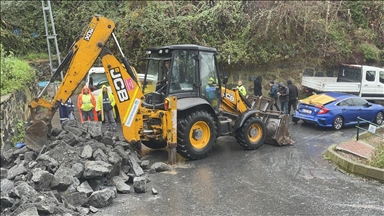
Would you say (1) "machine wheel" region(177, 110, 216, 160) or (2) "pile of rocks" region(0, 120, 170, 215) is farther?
(1) "machine wheel" region(177, 110, 216, 160)

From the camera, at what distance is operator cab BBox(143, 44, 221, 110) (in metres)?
8.69

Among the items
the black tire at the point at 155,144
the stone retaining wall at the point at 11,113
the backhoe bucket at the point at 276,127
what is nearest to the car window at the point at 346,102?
the backhoe bucket at the point at 276,127

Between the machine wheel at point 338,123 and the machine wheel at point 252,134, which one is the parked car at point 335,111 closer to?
the machine wheel at point 338,123

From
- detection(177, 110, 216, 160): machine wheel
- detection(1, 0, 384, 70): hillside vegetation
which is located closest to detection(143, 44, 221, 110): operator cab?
detection(177, 110, 216, 160): machine wheel

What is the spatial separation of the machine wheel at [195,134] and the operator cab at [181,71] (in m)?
0.58

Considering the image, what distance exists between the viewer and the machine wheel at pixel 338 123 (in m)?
12.3

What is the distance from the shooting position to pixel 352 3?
1848 cm

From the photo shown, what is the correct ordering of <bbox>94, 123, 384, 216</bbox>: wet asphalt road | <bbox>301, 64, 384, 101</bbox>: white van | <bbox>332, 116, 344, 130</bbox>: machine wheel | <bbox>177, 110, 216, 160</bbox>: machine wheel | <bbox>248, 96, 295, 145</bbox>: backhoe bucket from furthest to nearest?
<bbox>301, 64, 384, 101</bbox>: white van
<bbox>332, 116, 344, 130</bbox>: machine wheel
<bbox>248, 96, 295, 145</bbox>: backhoe bucket
<bbox>177, 110, 216, 160</bbox>: machine wheel
<bbox>94, 123, 384, 216</bbox>: wet asphalt road

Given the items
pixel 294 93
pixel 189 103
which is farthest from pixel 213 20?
pixel 189 103

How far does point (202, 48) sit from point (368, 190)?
4742mm

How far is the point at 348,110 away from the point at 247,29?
6.08 metres

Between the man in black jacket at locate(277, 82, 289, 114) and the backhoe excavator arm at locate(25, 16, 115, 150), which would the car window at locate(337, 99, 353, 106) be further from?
the backhoe excavator arm at locate(25, 16, 115, 150)

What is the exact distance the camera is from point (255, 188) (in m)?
7.05

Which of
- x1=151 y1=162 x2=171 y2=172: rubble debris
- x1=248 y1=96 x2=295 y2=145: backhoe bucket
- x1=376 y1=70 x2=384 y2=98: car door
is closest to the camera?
x1=151 y1=162 x2=171 y2=172: rubble debris
